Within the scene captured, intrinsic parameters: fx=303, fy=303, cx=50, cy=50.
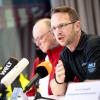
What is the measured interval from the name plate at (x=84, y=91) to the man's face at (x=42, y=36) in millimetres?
1112

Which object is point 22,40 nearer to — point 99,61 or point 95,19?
point 95,19

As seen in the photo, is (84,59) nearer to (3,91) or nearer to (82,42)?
(82,42)

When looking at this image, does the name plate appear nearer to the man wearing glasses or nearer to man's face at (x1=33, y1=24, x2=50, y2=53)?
the man wearing glasses

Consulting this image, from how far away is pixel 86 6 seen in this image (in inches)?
159

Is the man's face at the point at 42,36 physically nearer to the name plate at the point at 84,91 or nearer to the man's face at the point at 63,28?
the man's face at the point at 63,28

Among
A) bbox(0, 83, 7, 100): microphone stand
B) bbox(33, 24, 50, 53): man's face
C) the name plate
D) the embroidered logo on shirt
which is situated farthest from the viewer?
bbox(33, 24, 50, 53): man's face

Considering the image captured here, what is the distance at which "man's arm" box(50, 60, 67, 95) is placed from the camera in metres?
1.94

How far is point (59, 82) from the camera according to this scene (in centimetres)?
204

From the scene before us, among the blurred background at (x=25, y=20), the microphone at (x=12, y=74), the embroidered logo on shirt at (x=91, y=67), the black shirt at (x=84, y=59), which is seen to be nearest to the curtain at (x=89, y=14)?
the blurred background at (x=25, y=20)

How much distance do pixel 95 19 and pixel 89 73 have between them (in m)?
2.30

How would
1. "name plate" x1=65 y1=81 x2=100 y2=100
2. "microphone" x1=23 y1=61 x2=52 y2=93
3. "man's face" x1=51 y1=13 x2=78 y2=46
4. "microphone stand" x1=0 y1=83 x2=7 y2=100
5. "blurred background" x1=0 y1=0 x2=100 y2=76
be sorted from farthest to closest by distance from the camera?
"blurred background" x1=0 y1=0 x2=100 y2=76 < "man's face" x1=51 y1=13 x2=78 y2=46 < "microphone" x1=23 y1=61 x2=52 y2=93 < "microphone stand" x1=0 y1=83 x2=7 y2=100 < "name plate" x1=65 y1=81 x2=100 y2=100

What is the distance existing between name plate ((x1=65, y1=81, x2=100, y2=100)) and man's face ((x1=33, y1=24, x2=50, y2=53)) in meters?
1.11

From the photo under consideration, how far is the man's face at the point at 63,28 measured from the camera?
6.46ft

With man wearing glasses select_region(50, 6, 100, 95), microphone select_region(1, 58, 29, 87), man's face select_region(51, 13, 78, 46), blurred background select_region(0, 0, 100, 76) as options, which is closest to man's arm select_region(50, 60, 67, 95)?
man wearing glasses select_region(50, 6, 100, 95)
